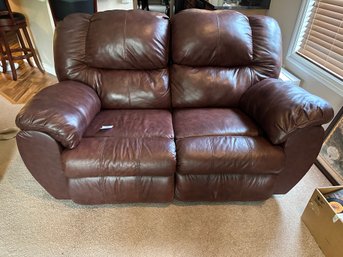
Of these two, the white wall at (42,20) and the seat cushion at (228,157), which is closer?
the seat cushion at (228,157)

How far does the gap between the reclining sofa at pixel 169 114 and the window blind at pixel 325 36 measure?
466 millimetres

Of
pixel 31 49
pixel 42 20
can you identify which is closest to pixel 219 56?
pixel 42 20

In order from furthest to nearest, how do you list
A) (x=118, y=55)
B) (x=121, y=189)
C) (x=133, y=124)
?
(x=118, y=55) → (x=133, y=124) → (x=121, y=189)

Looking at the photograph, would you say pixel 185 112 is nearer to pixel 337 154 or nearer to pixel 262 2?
pixel 337 154

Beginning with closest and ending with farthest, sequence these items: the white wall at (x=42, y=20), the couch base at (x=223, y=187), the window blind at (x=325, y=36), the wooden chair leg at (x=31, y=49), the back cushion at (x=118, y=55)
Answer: the couch base at (x=223, y=187)
the back cushion at (x=118, y=55)
the window blind at (x=325, y=36)
the white wall at (x=42, y=20)
the wooden chair leg at (x=31, y=49)

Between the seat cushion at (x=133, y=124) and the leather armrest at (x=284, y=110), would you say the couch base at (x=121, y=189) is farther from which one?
the leather armrest at (x=284, y=110)

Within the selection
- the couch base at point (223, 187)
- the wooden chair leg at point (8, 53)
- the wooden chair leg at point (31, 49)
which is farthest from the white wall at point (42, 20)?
the couch base at point (223, 187)

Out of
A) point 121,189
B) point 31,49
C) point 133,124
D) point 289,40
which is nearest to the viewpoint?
point 121,189

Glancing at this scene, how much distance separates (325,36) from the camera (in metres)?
1.95

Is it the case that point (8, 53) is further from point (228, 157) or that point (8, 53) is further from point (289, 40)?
point (289, 40)

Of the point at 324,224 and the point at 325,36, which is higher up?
the point at 325,36

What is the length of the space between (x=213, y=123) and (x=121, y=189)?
0.69 meters

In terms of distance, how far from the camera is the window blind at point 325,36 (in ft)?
5.92

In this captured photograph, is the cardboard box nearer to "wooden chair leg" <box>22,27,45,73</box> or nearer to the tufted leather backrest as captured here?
the tufted leather backrest
